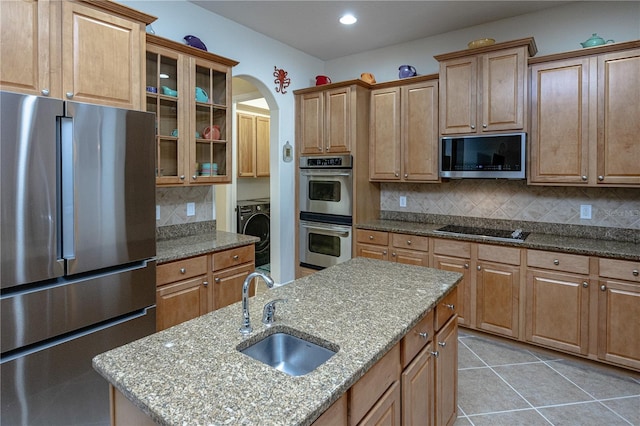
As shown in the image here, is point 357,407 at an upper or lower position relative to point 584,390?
upper

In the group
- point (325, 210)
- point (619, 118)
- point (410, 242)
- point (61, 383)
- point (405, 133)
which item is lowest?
point (61, 383)

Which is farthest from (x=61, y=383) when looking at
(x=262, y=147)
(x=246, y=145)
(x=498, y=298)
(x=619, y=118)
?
(x=262, y=147)

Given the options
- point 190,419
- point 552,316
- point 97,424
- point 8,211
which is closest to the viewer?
point 190,419

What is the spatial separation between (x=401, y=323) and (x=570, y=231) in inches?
103

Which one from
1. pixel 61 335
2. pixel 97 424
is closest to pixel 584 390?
pixel 97 424

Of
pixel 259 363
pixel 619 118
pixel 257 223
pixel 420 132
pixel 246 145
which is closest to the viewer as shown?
pixel 259 363

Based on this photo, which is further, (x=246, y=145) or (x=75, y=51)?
(x=246, y=145)

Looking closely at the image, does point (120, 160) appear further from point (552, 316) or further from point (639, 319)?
point (639, 319)

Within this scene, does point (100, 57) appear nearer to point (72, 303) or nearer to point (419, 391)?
point (72, 303)

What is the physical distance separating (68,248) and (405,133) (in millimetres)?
3013

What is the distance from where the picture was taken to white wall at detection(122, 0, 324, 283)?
3.08 m

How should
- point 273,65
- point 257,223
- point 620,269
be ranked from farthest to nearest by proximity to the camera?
point 257,223
point 273,65
point 620,269

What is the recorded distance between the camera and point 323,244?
412 cm

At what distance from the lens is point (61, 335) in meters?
1.86
